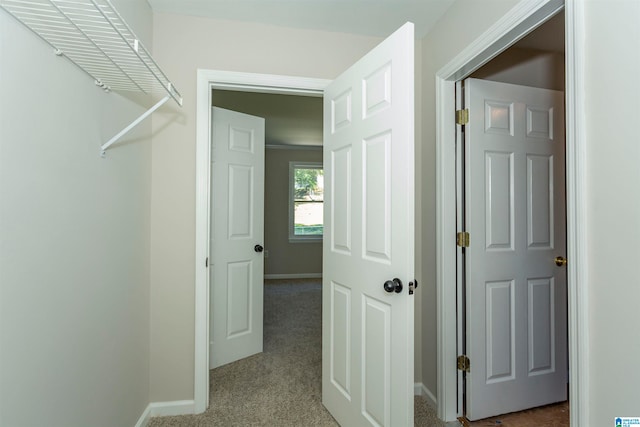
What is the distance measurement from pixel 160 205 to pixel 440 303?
1.83m

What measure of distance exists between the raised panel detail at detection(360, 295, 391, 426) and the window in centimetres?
493

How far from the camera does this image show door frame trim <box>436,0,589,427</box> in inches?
43.7

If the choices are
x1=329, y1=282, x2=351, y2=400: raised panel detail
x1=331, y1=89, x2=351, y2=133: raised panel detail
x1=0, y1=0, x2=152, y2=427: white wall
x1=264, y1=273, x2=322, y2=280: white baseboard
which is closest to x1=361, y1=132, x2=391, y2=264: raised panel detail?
x1=331, y1=89, x2=351, y2=133: raised panel detail

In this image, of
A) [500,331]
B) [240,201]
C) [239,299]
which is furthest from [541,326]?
[240,201]

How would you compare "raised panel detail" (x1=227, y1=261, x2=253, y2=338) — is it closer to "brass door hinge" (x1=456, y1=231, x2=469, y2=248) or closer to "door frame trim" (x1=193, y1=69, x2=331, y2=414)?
"door frame trim" (x1=193, y1=69, x2=331, y2=414)

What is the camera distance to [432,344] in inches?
84.2

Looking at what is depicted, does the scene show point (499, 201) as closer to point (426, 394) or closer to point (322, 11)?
point (426, 394)

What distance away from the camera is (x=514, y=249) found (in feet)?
6.64

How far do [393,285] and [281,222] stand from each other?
5.18 m

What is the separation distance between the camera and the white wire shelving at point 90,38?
0.90 m

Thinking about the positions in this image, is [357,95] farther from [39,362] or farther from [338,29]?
[39,362]

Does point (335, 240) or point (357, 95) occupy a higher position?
point (357, 95)

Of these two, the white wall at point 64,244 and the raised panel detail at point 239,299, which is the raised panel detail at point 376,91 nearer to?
the white wall at point 64,244

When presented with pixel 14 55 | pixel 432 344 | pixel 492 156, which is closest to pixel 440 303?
pixel 432 344
